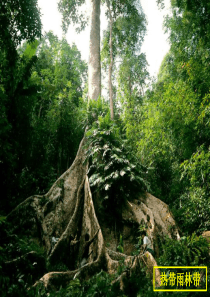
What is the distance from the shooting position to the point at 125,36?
545 inches

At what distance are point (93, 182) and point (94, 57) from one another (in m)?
4.73

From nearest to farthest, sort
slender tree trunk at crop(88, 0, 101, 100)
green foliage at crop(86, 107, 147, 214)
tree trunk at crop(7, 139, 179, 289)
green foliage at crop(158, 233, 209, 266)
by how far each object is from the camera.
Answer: green foliage at crop(158, 233, 209, 266) < tree trunk at crop(7, 139, 179, 289) < green foliage at crop(86, 107, 147, 214) < slender tree trunk at crop(88, 0, 101, 100)

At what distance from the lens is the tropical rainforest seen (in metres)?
3.30

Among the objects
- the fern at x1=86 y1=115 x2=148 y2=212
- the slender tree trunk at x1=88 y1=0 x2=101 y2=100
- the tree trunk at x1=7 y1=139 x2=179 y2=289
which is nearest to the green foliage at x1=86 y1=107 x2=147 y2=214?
the fern at x1=86 y1=115 x2=148 y2=212

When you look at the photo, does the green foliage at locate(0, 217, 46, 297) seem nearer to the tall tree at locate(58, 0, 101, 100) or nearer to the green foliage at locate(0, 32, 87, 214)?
the green foliage at locate(0, 32, 87, 214)

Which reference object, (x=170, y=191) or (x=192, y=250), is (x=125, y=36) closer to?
(x=170, y=191)

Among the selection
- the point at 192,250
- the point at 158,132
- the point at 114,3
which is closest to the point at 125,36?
the point at 114,3

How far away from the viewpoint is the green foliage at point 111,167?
17.8ft

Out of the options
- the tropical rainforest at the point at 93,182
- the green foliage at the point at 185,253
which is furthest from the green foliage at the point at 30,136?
the green foliage at the point at 185,253

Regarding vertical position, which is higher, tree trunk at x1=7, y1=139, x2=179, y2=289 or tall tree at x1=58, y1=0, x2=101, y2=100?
tall tree at x1=58, y1=0, x2=101, y2=100

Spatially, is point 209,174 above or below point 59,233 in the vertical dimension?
above

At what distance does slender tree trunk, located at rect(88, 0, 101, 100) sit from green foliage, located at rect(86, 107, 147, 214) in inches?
75.2

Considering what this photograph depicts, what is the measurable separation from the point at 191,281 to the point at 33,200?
3811 mm

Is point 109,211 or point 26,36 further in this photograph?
point 109,211
